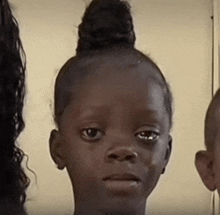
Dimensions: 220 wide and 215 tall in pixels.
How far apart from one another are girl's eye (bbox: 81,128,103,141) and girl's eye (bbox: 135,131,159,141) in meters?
0.07

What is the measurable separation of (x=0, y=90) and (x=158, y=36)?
1.05ft

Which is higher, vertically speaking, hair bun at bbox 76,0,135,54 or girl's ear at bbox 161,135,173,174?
hair bun at bbox 76,0,135,54

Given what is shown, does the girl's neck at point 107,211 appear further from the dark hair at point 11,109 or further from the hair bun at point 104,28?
the hair bun at point 104,28

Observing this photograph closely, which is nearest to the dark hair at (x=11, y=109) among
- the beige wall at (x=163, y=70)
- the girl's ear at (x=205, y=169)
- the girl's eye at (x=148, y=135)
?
the beige wall at (x=163, y=70)

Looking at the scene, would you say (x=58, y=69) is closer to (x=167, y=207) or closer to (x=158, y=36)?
(x=158, y=36)

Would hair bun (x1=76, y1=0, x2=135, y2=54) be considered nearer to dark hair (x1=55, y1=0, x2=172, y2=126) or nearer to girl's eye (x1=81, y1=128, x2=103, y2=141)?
dark hair (x1=55, y1=0, x2=172, y2=126)

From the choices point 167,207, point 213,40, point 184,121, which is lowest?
point 167,207

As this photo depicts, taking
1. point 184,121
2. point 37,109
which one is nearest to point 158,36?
point 184,121

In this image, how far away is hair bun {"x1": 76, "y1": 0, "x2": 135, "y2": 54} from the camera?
0.94 metres

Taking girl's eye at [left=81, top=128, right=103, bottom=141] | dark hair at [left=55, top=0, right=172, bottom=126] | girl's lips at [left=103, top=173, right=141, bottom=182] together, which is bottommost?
girl's lips at [left=103, top=173, right=141, bottom=182]

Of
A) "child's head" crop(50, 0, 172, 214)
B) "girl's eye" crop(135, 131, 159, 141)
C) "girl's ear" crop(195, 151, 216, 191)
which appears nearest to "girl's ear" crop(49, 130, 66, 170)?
"child's head" crop(50, 0, 172, 214)

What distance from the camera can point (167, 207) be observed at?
0.93 metres

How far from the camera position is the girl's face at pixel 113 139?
914 mm

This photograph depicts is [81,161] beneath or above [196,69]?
beneath
